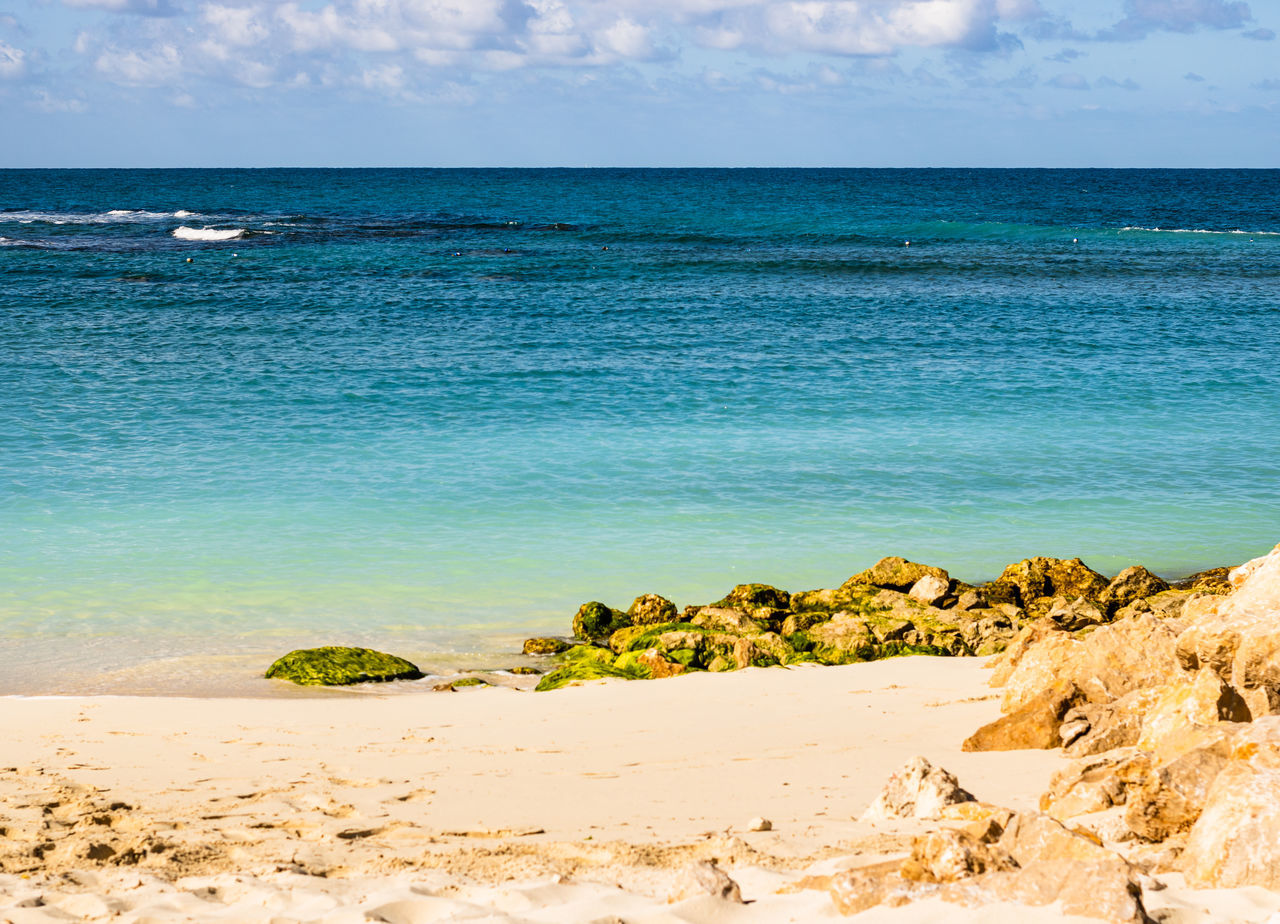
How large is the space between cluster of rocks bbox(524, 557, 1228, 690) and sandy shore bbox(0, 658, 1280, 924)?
2.52 ft

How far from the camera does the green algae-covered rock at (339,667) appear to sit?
8.82m

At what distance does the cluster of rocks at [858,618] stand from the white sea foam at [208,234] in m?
37.0

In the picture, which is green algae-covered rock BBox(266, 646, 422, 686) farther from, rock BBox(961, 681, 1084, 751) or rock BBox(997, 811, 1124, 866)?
rock BBox(997, 811, 1124, 866)

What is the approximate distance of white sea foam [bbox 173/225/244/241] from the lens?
4359 cm

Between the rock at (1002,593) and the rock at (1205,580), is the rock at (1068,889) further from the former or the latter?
the rock at (1205,580)

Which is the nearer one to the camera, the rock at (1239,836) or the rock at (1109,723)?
the rock at (1239,836)

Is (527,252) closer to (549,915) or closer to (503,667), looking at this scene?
(503,667)

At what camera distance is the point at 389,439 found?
16.6 m

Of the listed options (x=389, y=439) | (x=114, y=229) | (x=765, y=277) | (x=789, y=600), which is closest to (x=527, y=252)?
(x=765, y=277)

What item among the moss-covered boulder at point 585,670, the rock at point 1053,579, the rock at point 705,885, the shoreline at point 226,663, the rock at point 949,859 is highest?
the rock at point 949,859

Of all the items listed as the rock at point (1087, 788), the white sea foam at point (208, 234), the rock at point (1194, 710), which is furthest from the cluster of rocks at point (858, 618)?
the white sea foam at point (208, 234)

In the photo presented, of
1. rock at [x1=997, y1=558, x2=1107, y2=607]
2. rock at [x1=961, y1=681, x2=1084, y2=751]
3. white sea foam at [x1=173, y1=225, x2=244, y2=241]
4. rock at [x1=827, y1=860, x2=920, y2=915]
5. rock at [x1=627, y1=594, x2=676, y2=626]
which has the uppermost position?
white sea foam at [x1=173, y1=225, x2=244, y2=241]

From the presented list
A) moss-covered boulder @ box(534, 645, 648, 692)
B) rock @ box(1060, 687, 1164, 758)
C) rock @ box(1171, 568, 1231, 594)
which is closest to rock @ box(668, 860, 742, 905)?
rock @ box(1060, 687, 1164, 758)

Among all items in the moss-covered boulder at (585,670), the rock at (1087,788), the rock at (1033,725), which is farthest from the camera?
the moss-covered boulder at (585,670)
